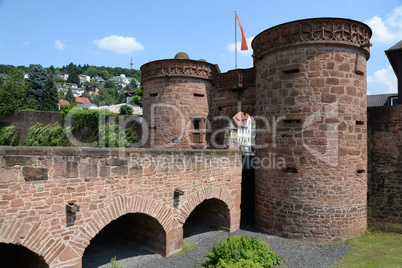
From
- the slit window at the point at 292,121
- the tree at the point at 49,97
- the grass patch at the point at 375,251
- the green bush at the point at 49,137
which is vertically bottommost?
the grass patch at the point at 375,251

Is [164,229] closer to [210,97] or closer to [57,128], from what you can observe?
[210,97]

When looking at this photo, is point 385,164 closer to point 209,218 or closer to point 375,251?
point 375,251

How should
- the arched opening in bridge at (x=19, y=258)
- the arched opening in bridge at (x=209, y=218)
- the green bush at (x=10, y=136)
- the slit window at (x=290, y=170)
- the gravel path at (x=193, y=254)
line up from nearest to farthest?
1. the arched opening in bridge at (x=19, y=258)
2. the gravel path at (x=193, y=254)
3. the slit window at (x=290, y=170)
4. the arched opening in bridge at (x=209, y=218)
5. the green bush at (x=10, y=136)

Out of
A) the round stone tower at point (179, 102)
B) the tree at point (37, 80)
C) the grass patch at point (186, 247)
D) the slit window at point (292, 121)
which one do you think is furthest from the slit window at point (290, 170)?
the tree at point (37, 80)

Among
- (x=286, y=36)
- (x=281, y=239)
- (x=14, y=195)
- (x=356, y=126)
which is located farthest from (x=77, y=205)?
(x=356, y=126)

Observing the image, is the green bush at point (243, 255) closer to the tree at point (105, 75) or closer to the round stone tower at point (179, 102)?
the round stone tower at point (179, 102)

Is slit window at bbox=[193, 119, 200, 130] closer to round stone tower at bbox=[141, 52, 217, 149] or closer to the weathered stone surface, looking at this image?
round stone tower at bbox=[141, 52, 217, 149]

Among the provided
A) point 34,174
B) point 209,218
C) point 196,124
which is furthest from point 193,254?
point 196,124

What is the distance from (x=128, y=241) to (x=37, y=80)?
46040 millimetres

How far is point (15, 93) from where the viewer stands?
35.1 meters

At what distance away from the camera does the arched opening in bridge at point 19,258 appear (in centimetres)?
626

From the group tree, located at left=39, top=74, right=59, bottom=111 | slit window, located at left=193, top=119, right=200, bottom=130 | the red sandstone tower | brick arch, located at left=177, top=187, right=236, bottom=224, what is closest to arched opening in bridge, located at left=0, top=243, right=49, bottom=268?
brick arch, located at left=177, top=187, right=236, bottom=224

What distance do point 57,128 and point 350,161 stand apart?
21469 mm

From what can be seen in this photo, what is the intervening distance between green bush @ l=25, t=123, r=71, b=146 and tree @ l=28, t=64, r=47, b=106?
2455cm
